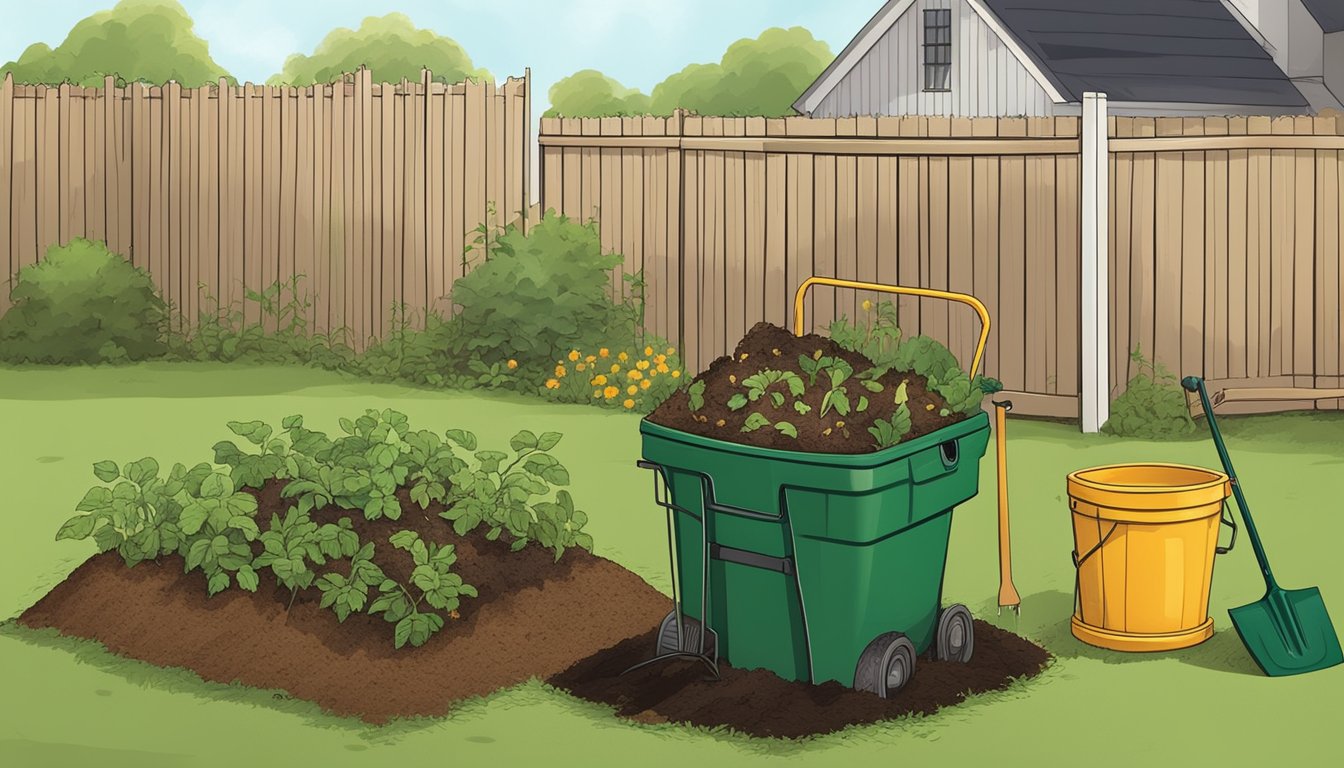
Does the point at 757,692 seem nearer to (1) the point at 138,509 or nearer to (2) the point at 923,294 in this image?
(2) the point at 923,294

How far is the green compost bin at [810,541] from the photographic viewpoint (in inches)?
219

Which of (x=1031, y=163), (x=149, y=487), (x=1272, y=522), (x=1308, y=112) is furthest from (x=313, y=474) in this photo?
(x=1308, y=112)

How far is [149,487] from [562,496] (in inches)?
62.4

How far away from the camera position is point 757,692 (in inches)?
227

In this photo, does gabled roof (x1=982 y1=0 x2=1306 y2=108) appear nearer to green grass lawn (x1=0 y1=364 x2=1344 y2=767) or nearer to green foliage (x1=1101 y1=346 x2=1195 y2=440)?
green foliage (x1=1101 y1=346 x2=1195 y2=440)

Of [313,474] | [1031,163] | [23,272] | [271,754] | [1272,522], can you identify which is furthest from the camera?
[23,272]

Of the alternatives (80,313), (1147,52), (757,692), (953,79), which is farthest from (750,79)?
(757,692)

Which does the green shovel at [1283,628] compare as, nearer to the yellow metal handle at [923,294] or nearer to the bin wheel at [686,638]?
the yellow metal handle at [923,294]

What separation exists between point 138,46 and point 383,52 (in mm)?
5997

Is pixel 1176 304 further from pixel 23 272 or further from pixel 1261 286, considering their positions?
pixel 23 272

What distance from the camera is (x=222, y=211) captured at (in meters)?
14.9

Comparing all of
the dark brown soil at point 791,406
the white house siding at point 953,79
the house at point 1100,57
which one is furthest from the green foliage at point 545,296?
the white house siding at point 953,79

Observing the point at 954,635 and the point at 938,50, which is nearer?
the point at 954,635

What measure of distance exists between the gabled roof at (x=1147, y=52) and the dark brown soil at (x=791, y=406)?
2005cm
